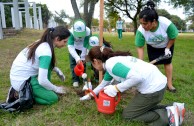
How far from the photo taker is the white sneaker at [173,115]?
2436 mm

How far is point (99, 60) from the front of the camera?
2.57m

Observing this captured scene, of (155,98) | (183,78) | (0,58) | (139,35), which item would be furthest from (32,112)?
(0,58)

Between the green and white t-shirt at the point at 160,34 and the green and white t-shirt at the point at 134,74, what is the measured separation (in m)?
1.06

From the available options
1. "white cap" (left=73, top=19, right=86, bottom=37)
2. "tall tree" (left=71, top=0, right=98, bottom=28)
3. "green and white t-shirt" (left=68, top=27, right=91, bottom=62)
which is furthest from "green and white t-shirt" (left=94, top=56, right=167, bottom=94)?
"tall tree" (left=71, top=0, right=98, bottom=28)

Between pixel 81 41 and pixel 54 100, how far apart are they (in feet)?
4.04

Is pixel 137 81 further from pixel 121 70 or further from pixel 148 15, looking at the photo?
pixel 148 15

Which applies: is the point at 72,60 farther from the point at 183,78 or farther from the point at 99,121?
the point at 183,78

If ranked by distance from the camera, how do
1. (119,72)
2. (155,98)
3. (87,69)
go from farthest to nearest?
(87,69) → (155,98) → (119,72)

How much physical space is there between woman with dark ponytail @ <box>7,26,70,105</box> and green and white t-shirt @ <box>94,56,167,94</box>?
73 cm

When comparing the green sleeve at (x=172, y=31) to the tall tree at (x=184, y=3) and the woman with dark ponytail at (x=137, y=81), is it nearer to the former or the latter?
the woman with dark ponytail at (x=137, y=81)

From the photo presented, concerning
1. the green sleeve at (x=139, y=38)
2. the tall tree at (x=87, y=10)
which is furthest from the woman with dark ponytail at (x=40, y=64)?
the tall tree at (x=87, y=10)

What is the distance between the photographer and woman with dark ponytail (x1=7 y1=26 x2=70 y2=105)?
281 centimetres

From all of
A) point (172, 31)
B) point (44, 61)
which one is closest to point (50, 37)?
point (44, 61)

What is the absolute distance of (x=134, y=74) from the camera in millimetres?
2334
